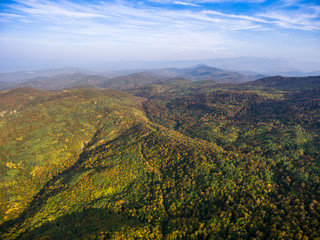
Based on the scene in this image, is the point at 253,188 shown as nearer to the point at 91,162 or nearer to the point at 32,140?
the point at 91,162

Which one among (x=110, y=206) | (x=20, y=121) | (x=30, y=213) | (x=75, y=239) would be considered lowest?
(x=30, y=213)

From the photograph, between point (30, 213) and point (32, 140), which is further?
point (32, 140)

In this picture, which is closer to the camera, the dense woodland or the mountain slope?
the dense woodland

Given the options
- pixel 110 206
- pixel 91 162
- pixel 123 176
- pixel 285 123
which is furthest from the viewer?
pixel 285 123

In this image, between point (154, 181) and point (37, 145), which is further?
point (37, 145)

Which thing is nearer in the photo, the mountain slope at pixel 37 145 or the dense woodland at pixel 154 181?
the dense woodland at pixel 154 181

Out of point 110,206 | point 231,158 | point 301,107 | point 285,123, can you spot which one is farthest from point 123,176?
point 301,107

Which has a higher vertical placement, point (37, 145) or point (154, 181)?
point (37, 145)

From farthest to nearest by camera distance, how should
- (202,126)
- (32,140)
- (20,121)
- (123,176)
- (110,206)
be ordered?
(202,126), (20,121), (32,140), (123,176), (110,206)
